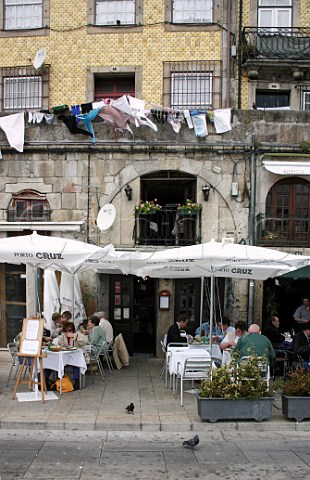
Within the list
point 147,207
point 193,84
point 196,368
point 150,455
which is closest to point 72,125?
point 147,207

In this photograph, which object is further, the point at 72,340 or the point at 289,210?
the point at 289,210

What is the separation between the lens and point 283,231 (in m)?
14.8

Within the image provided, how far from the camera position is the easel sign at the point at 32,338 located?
10023mm

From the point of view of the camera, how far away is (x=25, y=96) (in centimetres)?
1809

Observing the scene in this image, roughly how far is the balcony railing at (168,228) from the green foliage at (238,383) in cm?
616

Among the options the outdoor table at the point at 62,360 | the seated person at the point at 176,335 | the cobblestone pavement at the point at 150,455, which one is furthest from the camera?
the seated person at the point at 176,335

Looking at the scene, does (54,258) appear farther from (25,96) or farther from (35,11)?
(35,11)

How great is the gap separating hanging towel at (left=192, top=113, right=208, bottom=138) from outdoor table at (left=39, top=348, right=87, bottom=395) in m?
6.77

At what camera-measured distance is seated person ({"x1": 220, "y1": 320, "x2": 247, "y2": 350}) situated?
37.2ft

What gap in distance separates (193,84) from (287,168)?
4966 mm

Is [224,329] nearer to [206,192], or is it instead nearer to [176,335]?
[176,335]

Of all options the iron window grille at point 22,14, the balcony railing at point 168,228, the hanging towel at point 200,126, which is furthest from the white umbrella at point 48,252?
the iron window grille at point 22,14

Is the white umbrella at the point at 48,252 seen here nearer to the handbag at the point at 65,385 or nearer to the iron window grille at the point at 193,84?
the handbag at the point at 65,385

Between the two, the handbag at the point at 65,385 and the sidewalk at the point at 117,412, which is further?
the handbag at the point at 65,385
